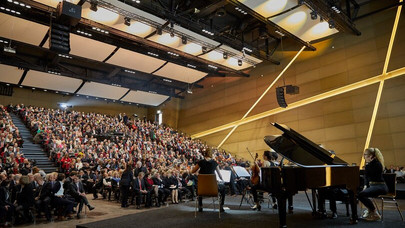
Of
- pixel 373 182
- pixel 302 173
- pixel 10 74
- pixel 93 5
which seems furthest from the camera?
pixel 10 74

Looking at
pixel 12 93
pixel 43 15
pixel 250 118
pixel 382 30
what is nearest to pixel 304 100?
pixel 250 118

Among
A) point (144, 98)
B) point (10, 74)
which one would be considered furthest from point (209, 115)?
point (10, 74)

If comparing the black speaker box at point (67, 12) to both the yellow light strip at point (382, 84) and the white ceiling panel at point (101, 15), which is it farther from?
the yellow light strip at point (382, 84)

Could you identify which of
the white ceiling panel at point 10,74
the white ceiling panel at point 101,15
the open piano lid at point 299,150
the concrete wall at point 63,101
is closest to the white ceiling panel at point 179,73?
the white ceiling panel at point 101,15

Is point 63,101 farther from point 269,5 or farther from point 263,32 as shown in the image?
point 269,5

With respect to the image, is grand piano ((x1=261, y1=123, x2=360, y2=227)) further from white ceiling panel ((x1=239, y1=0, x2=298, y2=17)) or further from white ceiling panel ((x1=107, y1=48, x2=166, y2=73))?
white ceiling panel ((x1=107, y1=48, x2=166, y2=73))

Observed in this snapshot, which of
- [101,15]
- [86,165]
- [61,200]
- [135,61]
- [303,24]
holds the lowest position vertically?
[61,200]

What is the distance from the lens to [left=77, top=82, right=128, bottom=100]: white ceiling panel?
1706 centimetres

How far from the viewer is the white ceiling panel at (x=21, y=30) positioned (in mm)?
9867

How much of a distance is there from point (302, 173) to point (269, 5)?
25.7 ft

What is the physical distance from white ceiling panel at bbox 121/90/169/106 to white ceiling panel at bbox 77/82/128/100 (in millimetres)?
641

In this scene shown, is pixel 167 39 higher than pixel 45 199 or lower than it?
higher

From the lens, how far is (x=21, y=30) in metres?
10.5

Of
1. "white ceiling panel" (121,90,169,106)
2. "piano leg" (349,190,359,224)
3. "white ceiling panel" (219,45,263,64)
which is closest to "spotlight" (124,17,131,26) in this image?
"white ceiling panel" (219,45,263,64)
